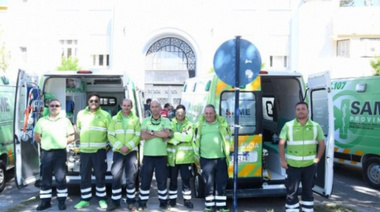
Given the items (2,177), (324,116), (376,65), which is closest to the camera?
(324,116)

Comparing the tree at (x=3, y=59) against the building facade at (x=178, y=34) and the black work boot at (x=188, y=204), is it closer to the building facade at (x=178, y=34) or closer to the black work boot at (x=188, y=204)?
the building facade at (x=178, y=34)

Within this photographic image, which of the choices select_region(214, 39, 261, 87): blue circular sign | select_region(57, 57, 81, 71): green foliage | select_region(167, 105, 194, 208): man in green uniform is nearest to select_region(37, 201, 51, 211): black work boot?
select_region(167, 105, 194, 208): man in green uniform

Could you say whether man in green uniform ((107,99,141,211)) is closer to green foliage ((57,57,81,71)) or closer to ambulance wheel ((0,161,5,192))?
ambulance wheel ((0,161,5,192))

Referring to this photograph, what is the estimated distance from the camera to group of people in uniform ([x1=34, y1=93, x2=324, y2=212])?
6065mm

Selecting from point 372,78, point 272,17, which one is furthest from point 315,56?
point 372,78

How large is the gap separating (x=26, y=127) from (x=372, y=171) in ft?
24.0

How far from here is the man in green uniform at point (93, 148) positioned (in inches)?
251

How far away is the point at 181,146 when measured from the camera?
21.1ft

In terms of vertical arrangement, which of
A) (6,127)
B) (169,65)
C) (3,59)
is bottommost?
(6,127)

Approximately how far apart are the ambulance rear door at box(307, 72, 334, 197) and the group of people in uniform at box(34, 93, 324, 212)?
1605mm

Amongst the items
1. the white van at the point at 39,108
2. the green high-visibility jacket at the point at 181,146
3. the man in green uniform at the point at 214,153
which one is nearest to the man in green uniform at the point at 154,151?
the green high-visibility jacket at the point at 181,146

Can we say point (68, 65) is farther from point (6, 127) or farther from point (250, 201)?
point (250, 201)

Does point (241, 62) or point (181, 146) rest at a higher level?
point (241, 62)

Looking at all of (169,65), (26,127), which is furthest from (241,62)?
(169,65)
